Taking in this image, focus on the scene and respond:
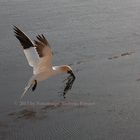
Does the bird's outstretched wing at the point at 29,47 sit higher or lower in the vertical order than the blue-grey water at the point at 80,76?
higher

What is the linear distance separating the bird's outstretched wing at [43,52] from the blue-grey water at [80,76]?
1281 mm

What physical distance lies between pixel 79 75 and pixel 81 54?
146cm

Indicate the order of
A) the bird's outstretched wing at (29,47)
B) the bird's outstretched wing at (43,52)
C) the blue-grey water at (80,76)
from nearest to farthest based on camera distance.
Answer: the bird's outstretched wing at (43,52)
the bird's outstretched wing at (29,47)
the blue-grey water at (80,76)

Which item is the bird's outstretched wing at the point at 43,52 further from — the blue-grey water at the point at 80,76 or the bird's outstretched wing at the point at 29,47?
the blue-grey water at the point at 80,76

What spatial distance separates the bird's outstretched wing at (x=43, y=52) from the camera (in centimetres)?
686

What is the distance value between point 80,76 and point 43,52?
141 inches

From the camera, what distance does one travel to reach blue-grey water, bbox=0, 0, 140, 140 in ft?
27.0

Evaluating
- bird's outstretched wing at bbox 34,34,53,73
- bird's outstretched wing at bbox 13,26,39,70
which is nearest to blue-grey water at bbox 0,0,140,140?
bird's outstretched wing at bbox 34,34,53,73

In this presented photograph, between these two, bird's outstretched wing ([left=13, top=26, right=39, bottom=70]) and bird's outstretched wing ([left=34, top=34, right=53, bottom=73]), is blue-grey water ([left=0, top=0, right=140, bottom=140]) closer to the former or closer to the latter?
bird's outstretched wing ([left=34, top=34, right=53, bottom=73])

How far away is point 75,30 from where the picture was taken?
1447cm

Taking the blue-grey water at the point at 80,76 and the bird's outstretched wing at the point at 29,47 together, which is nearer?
the bird's outstretched wing at the point at 29,47

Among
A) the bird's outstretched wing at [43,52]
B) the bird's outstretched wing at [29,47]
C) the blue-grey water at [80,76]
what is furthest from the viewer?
the blue-grey water at [80,76]

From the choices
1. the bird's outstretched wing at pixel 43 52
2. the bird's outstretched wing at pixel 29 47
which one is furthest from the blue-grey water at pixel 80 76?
the bird's outstretched wing at pixel 29 47

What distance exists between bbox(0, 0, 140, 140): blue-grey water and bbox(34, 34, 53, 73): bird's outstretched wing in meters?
1.28
